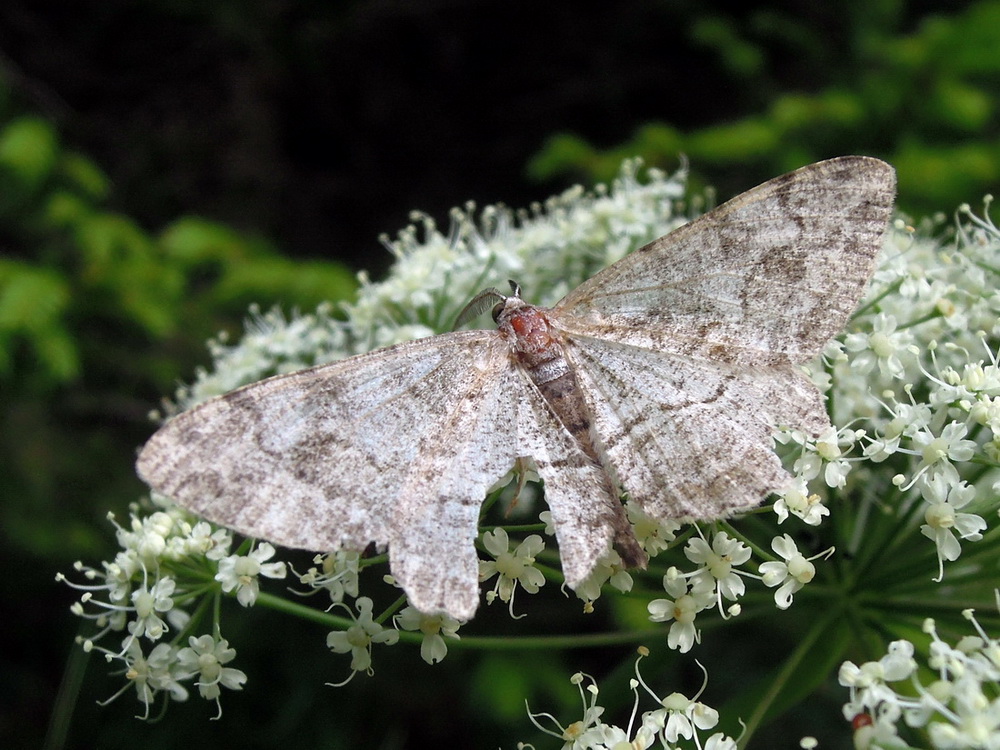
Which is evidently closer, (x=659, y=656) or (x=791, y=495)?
(x=791, y=495)

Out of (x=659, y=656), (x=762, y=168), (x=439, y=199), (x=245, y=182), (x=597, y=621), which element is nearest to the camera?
(x=659, y=656)

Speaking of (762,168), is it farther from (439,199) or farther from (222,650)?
(222,650)

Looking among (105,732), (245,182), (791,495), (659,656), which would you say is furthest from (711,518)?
(245,182)

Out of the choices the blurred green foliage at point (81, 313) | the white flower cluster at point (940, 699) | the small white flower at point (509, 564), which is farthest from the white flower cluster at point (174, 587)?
the blurred green foliage at point (81, 313)

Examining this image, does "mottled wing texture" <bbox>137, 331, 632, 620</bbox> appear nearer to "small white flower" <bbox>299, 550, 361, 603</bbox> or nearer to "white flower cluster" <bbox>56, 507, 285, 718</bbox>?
"small white flower" <bbox>299, 550, 361, 603</bbox>

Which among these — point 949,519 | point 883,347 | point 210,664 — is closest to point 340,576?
point 210,664
